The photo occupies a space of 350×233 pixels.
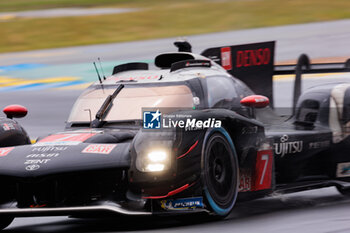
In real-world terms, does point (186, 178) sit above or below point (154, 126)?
below

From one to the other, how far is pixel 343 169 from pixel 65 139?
2802 mm

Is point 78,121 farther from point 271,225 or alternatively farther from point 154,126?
point 271,225

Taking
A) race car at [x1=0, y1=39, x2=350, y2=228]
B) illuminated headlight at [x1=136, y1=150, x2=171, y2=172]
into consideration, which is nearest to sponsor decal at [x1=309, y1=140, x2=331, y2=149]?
race car at [x1=0, y1=39, x2=350, y2=228]

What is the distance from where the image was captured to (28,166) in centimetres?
536

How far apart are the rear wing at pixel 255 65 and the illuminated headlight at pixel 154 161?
3.04m

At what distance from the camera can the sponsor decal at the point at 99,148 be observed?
17.9ft

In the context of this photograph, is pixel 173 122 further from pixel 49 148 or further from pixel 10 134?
pixel 10 134

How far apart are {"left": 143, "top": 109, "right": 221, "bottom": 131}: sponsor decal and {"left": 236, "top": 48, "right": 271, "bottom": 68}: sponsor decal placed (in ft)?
8.90

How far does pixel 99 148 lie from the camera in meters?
5.51

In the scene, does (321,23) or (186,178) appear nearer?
(186,178)

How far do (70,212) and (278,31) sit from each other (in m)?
15.6

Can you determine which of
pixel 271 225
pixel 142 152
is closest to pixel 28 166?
pixel 142 152

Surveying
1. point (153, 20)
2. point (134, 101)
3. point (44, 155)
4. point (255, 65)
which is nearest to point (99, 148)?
point (44, 155)

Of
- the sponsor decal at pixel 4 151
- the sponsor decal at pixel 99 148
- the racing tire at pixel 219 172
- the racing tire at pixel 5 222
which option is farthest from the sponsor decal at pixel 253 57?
the racing tire at pixel 5 222
